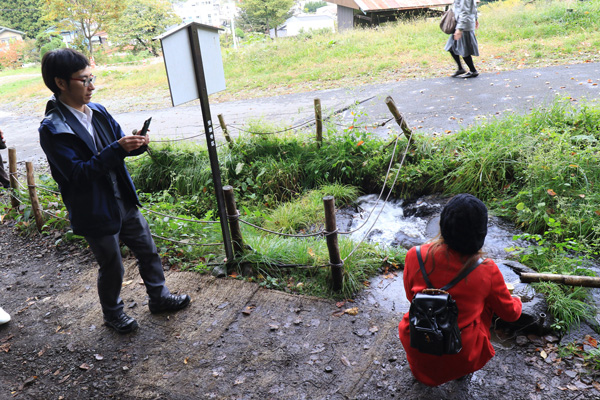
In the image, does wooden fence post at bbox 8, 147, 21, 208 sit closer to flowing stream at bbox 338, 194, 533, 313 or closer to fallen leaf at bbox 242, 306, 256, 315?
fallen leaf at bbox 242, 306, 256, 315

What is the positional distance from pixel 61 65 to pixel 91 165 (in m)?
0.69

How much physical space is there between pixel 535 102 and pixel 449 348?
22.9 ft

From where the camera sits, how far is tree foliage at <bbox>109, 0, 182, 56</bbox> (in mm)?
31016

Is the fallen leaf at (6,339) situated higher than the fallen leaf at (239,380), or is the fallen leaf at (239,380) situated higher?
the fallen leaf at (6,339)

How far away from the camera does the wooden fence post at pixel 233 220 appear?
413 cm

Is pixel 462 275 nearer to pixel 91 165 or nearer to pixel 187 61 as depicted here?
pixel 91 165

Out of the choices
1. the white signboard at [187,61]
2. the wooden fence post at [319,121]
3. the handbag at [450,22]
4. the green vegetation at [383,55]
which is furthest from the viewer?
the green vegetation at [383,55]

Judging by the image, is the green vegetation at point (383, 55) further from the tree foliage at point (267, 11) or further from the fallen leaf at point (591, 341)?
the tree foliage at point (267, 11)

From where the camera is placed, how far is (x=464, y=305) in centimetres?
248

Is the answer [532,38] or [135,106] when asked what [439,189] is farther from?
[135,106]


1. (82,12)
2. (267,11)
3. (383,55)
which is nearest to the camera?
(383,55)

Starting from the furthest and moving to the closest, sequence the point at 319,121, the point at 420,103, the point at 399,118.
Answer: the point at 420,103 < the point at 319,121 < the point at 399,118

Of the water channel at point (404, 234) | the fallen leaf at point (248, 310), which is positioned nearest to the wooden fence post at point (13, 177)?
the fallen leaf at point (248, 310)

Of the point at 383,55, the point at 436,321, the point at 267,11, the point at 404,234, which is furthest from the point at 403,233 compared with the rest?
the point at 267,11
